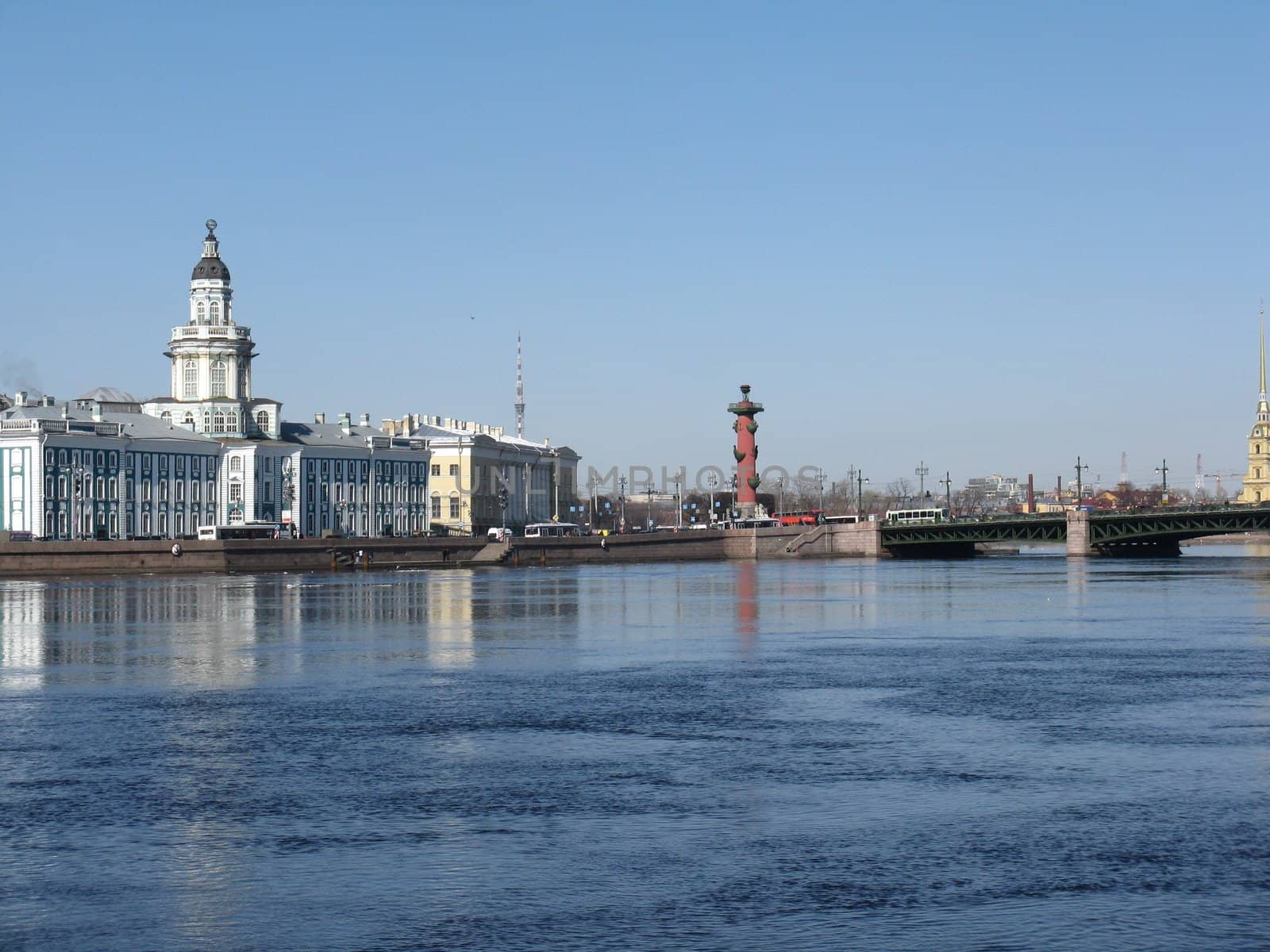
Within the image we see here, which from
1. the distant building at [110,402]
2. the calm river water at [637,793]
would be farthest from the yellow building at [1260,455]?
the calm river water at [637,793]

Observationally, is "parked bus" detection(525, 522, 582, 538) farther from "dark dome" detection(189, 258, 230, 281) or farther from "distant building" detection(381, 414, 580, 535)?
"dark dome" detection(189, 258, 230, 281)

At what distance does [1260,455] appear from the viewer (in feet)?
607

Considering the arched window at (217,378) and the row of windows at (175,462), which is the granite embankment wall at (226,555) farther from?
the arched window at (217,378)

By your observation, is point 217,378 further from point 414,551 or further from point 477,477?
point 477,477

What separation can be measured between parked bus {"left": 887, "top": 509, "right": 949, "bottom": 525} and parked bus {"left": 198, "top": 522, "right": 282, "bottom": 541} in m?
36.7

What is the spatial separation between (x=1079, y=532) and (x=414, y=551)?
116 feet

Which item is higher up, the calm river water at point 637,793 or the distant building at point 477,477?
the distant building at point 477,477

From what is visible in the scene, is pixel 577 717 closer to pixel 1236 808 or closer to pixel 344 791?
pixel 344 791

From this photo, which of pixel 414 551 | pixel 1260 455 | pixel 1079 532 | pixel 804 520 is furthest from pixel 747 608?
pixel 1260 455

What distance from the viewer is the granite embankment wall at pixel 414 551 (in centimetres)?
7438

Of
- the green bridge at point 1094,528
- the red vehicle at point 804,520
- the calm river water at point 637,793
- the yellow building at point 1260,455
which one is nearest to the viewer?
the calm river water at point 637,793

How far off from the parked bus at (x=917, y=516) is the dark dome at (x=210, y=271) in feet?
133

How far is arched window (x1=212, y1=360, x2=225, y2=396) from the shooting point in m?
97.8

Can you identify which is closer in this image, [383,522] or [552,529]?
[383,522]
